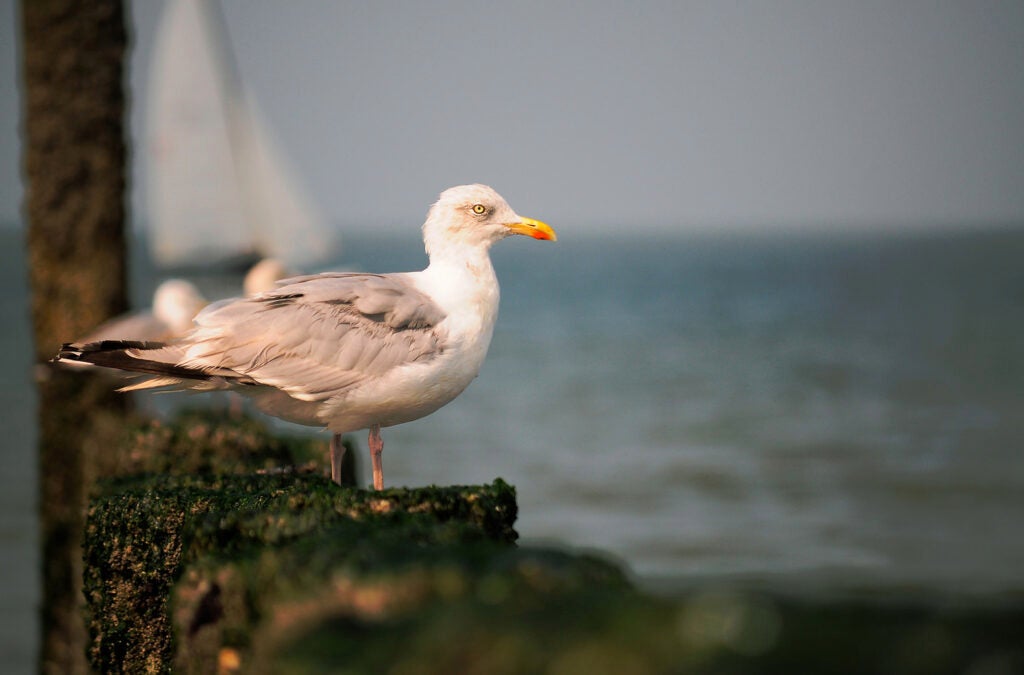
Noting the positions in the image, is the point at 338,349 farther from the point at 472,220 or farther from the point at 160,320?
the point at 160,320

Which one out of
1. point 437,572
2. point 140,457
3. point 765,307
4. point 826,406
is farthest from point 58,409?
point 765,307

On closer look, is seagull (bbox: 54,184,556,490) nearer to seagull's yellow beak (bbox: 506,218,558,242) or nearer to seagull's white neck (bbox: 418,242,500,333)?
seagull's white neck (bbox: 418,242,500,333)

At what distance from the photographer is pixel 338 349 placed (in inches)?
197

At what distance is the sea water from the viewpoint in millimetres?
15594

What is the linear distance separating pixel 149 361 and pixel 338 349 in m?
0.77

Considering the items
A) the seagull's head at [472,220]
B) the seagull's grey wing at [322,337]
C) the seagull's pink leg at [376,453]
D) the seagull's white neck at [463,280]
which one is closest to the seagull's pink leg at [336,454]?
the seagull's pink leg at [376,453]

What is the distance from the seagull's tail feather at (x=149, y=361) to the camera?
4.73m

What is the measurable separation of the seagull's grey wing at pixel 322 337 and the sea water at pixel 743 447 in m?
7.00

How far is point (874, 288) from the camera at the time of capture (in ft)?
244

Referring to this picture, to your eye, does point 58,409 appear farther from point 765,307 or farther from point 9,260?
point 9,260

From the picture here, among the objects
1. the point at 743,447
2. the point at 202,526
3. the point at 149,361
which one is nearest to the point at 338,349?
the point at 149,361

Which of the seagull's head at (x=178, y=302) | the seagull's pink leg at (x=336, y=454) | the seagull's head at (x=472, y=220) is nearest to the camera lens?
the seagull's pink leg at (x=336, y=454)

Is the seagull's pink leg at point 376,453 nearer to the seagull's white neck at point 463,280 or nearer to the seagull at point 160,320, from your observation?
the seagull's white neck at point 463,280

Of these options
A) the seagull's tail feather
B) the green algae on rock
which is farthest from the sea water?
the green algae on rock
